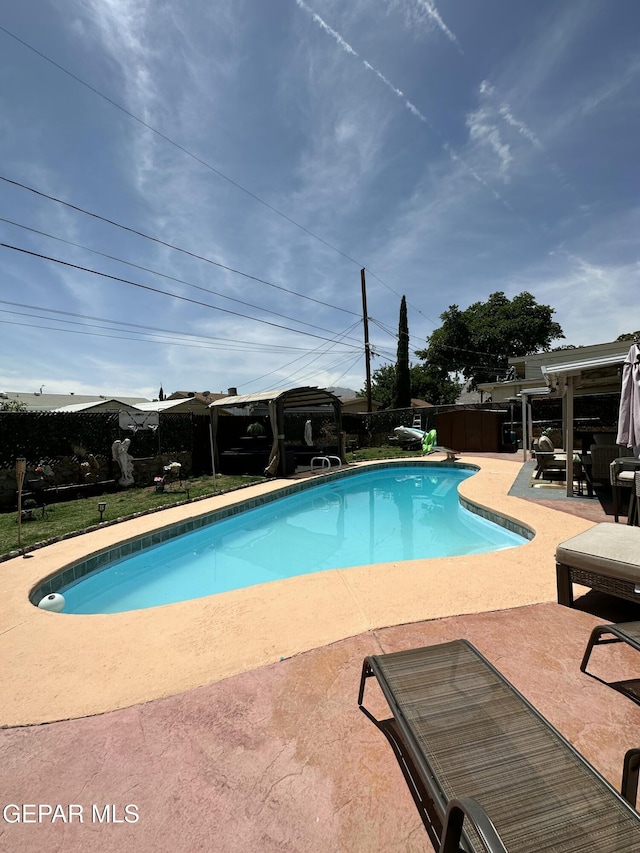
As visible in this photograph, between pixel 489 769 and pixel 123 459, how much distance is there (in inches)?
414

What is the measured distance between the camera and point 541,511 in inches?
253

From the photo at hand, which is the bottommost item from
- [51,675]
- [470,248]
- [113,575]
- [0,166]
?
[113,575]

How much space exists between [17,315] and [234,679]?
2321cm

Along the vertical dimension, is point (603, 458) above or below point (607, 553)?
above

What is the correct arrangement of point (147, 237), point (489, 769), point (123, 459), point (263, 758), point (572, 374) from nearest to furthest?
point (489, 769), point (263, 758), point (572, 374), point (123, 459), point (147, 237)

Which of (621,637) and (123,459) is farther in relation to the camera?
(123,459)

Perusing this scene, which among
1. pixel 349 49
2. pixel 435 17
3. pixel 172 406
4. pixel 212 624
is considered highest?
pixel 349 49

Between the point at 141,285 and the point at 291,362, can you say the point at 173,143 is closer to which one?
the point at 141,285

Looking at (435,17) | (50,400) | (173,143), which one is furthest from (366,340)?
(50,400)

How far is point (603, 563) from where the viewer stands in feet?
9.64

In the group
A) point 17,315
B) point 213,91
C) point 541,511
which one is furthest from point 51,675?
point 17,315

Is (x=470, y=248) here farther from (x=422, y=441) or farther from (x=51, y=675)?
(x=51, y=675)

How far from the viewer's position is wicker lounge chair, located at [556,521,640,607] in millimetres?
2824

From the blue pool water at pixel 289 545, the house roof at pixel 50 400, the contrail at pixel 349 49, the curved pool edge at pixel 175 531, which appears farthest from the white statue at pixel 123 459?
the house roof at pixel 50 400
